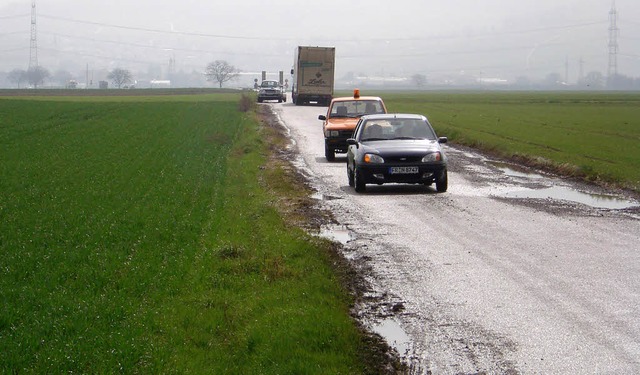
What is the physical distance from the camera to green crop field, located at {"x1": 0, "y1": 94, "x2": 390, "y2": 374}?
6559mm

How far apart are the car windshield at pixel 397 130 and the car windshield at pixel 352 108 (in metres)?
6.68

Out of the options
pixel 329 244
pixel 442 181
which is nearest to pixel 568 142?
pixel 442 181

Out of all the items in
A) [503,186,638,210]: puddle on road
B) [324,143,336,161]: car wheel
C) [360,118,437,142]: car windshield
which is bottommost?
[503,186,638,210]: puddle on road

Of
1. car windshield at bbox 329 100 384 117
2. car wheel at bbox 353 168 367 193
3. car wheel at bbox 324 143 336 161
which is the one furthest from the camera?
car windshield at bbox 329 100 384 117

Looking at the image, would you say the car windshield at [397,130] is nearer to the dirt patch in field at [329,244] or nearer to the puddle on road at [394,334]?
the dirt patch in field at [329,244]

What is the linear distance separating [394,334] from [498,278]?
7.80ft

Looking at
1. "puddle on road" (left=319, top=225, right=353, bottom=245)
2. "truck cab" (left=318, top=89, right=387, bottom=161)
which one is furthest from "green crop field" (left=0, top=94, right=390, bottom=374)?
"truck cab" (left=318, top=89, right=387, bottom=161)

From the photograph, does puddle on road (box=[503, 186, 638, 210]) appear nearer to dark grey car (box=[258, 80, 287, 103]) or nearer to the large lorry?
the large lorry

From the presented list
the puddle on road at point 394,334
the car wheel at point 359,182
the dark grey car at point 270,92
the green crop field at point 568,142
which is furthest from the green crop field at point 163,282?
the dark grey car at point 270,92

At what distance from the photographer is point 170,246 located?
10.8 m

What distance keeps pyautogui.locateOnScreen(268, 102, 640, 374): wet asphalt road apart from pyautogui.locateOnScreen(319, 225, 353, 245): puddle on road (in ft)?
0.18

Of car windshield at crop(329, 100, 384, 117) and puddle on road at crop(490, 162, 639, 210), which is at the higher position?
car windshield at crop(329, 100, 384, 117)

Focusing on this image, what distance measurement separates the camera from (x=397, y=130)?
19062mm

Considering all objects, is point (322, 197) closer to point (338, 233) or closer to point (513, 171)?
point (338, 233)
